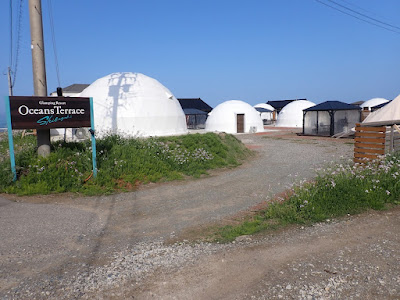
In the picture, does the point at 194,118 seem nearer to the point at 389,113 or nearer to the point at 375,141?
the point at 389,113

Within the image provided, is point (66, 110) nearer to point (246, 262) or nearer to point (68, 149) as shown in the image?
point (68, 149)

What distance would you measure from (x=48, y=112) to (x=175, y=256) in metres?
6.60

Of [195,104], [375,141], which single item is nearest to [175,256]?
[375,141]

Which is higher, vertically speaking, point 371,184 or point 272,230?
point 371,184

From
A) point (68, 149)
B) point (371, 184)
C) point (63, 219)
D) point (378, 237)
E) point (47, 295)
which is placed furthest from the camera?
point (68, 149)

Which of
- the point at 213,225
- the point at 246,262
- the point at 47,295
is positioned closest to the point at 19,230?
the point at 47,295

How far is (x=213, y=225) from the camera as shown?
5750mm

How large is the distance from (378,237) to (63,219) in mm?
5751

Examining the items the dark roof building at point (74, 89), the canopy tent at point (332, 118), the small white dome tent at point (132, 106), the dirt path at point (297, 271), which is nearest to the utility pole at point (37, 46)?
the dirt path at point (297, 271)

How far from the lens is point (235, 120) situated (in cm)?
3447

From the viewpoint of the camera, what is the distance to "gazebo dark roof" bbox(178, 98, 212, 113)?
58372mm

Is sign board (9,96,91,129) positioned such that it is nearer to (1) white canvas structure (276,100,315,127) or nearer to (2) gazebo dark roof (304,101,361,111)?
(2) gazebo dark roof (304,101,361,111)

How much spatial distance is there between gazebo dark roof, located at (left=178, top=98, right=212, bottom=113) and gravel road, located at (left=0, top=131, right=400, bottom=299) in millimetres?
51934

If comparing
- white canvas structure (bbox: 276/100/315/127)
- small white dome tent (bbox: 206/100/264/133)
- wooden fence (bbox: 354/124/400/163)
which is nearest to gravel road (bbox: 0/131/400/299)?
wooden fence (bbox: 354/124/400/163)
